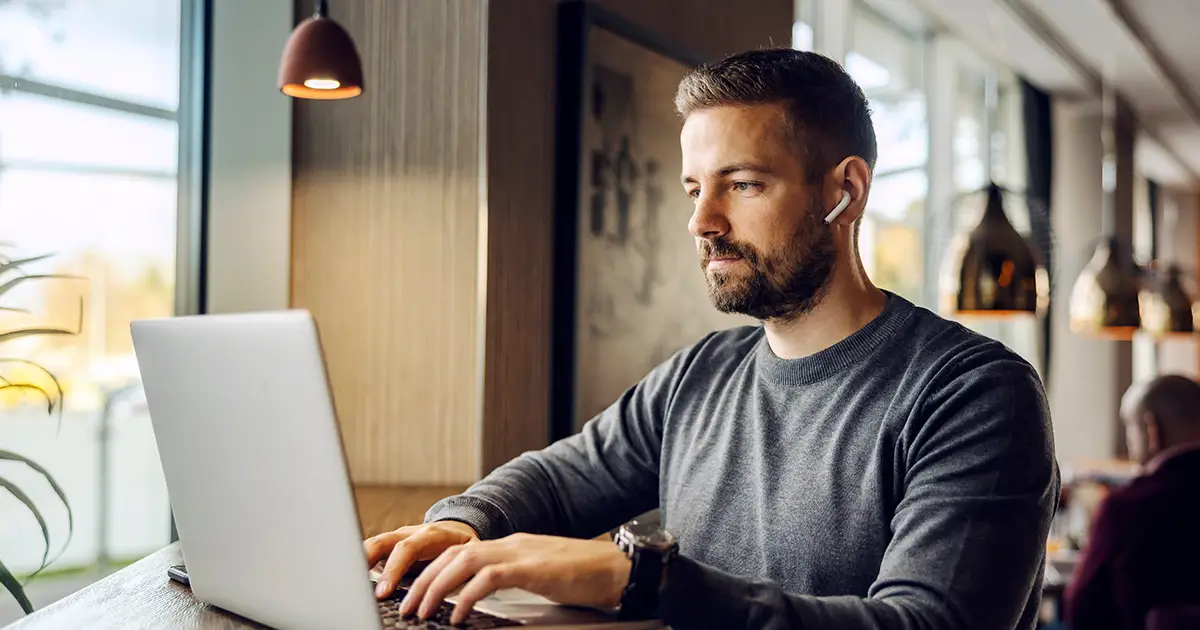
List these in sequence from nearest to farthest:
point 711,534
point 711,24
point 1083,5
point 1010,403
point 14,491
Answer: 1. point 1010,403
2. point 711,534
3. point 14,491
4. point 711,24
5. point 1083,5

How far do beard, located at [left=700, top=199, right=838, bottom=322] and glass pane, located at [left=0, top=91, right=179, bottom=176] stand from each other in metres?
1.16

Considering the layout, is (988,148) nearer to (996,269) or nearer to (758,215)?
(996,269)

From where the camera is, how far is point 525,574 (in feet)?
3.11

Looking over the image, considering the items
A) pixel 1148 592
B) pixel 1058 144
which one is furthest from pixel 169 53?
pixel 1058 144

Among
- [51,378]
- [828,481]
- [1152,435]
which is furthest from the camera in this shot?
[1152,435]

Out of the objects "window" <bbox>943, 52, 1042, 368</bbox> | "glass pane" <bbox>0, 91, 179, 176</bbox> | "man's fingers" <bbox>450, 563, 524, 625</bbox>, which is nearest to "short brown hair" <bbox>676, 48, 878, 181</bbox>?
"man's fingers" <bbox>450, 563, 524, 625</bbox>

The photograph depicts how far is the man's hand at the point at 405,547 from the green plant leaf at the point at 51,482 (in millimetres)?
851

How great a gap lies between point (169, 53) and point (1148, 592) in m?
2.88

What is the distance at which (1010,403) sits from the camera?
113 cm

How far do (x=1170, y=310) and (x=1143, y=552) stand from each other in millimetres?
2943

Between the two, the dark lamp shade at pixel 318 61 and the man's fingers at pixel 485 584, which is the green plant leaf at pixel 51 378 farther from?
the man's fingers at pixel 485 584

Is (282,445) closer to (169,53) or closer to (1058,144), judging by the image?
(169,53)

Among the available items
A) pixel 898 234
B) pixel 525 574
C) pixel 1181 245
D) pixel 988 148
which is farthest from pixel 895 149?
pixel 1181 245

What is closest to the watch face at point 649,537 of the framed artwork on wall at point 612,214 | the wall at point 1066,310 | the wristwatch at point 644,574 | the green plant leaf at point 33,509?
the wristwatch at point 644,574
